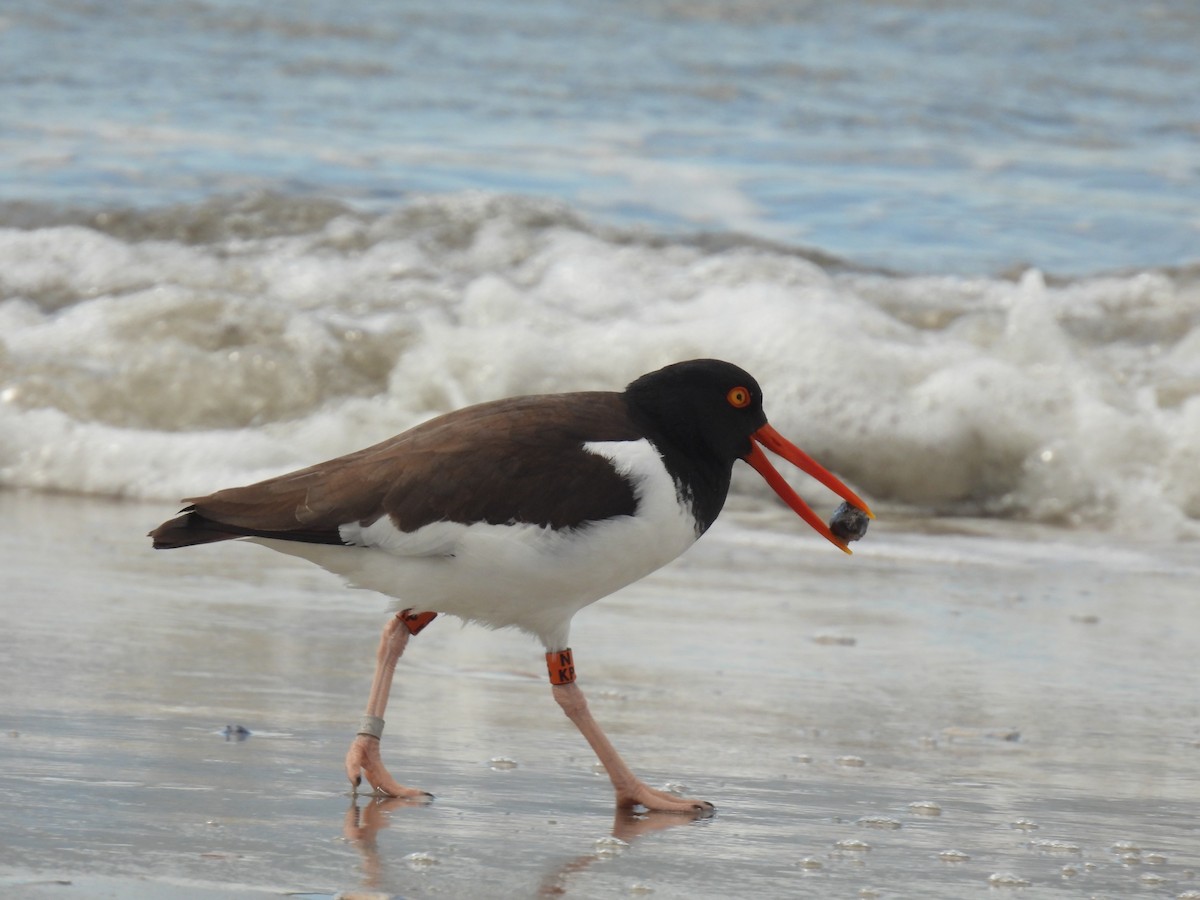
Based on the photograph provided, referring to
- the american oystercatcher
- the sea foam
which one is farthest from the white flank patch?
the sea foam

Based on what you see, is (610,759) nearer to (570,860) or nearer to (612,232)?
(570,860)

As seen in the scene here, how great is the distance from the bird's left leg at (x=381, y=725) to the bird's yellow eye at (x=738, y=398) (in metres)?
0.83

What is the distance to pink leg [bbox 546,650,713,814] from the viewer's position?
12.1 ft

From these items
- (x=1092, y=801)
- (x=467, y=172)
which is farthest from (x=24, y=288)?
(x=1092, y=801)

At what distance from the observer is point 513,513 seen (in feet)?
12.0

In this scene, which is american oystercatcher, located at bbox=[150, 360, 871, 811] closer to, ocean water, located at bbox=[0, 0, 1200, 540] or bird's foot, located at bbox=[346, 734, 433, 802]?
bird's foot, located at bbox=[346, 734, 433, 802]

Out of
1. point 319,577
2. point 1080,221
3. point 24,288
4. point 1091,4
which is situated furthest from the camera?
point 1091,4

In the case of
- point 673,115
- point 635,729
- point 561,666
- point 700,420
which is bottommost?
point 635,729

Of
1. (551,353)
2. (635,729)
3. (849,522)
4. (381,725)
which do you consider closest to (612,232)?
(551,353)

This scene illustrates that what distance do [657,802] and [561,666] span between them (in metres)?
0.39

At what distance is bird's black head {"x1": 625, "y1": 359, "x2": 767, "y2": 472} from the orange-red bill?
0.08 meters

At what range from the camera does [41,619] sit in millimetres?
5289

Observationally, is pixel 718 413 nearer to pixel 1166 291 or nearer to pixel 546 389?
pixel 546 389

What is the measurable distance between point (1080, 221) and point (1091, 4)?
918 centimetres
